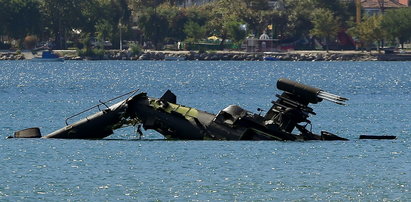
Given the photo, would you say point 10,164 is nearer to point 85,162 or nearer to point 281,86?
point 85,162

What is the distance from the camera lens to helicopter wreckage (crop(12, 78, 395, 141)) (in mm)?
64938

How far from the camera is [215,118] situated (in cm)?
6538

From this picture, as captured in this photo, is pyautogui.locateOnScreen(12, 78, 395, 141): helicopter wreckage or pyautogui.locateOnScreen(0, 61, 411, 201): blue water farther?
pyautogui.locateOnScreen(12, 78, 395, 141): helicopter wreckage

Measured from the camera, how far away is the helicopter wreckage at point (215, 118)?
213 ft

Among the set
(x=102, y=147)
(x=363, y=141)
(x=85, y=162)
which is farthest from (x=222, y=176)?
(x=363, y=141)

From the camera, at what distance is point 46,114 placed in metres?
96.4

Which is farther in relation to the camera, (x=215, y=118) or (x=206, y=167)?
(x=215, y=118)

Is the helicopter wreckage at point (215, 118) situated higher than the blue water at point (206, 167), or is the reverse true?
the helicopter wreckage at point (215, 118)

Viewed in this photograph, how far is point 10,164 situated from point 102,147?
7.86 metres

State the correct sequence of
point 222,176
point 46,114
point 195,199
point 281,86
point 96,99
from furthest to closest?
point 96,99 → point 46,114 → point 281,86 → point 222,176 → point 195,199

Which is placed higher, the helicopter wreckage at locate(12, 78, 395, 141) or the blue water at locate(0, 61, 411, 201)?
the helicopter wreckage at locate(12, 78, 395, 141)

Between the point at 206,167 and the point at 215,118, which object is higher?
the point at 215,118

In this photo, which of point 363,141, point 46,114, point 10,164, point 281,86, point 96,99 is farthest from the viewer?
point 96,99

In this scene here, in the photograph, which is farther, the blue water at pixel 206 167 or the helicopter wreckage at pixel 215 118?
the helicopter wreckage at pixel 215 118
